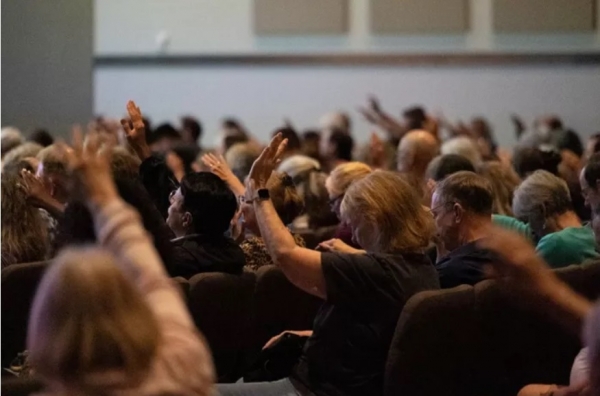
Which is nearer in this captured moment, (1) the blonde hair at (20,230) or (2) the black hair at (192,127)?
(1) the blonde hair at (20,230)

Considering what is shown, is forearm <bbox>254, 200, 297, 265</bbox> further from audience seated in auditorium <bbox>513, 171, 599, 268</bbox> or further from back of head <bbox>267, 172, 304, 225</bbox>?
audience seated in auditorium <bbox>513, 171, 599, 268</bbox>

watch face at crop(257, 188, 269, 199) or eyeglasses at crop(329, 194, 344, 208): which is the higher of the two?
watch face at crop(257, 188, 269, 199)

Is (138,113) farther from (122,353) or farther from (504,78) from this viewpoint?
(504,78)

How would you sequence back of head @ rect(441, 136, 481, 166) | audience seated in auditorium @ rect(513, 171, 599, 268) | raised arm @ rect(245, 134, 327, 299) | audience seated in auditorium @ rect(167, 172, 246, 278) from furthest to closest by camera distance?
back of head @ rect(441, 136, 481, 166) → audience seated in auditorium @ rect(513, 171, 599, 268) → audience seated in auditorium @ rect(167, 172, 246, 278) → raised arm @ rect(245, 134, 327, 299)

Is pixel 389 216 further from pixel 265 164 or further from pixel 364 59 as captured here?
pixel 364 59

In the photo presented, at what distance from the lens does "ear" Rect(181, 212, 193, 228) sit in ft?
13.8

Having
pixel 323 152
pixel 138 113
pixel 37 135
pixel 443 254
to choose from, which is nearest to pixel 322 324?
pixel 443 254

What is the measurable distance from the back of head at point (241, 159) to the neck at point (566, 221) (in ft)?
6.46

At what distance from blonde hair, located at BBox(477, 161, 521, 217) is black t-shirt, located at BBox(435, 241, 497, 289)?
1.51 meters

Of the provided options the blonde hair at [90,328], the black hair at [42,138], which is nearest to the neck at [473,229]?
the blonde hair at [90,328]

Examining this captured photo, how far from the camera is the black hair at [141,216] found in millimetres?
3096

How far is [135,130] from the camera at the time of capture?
4.70 m

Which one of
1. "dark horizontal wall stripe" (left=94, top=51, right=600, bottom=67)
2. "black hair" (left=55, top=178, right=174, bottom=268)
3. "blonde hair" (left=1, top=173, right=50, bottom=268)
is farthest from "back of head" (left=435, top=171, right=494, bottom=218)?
"dark horizontal wall stripe" (left=94, top=51, right=600, bottom=67)

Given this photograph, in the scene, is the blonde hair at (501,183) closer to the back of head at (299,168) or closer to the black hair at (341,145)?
the back of head at (299,168)
